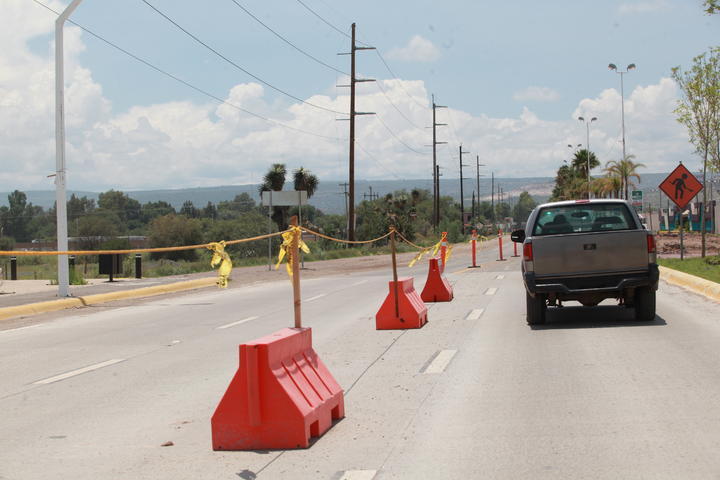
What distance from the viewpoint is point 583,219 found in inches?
546

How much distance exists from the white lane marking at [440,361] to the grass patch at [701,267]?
1046 cm

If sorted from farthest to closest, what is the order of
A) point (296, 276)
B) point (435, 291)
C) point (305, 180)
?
point (305, 180) < point (435, 291) < point (296, 276)

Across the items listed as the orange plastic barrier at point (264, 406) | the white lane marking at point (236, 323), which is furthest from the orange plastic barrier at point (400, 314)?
the orange plastic barrier at point (264, 406)

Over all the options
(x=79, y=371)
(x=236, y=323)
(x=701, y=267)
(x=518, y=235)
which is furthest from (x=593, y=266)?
(x=701, y=267)

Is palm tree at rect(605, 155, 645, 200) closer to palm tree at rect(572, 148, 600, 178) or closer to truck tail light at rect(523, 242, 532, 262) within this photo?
palm tree at rect(572, 148, 600, 178)

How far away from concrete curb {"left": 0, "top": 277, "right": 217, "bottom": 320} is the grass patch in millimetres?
14056

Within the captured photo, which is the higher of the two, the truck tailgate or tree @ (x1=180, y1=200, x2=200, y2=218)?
tree @ (x1=180, y1=200, x2=200, y2=218)

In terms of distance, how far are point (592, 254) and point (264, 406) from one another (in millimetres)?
7864

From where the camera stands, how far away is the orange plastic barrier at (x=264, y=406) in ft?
20.5

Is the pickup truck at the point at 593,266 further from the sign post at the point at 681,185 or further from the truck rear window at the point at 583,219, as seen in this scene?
the sign post at the point at 681,185

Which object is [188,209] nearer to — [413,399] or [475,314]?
[475,314]

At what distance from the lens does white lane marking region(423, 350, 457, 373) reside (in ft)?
31.4

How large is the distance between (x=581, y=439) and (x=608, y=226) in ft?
25.5

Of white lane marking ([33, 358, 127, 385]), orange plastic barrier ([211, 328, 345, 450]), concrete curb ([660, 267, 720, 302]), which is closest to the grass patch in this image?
concrete curb ([660, 267, 720, 302])
